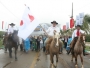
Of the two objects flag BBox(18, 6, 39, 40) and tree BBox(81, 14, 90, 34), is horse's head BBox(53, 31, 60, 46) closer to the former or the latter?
flag BBox(18, 6, 39, 40)

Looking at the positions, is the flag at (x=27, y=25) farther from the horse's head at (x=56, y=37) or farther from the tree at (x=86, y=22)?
the tree at (x=86, y=22)

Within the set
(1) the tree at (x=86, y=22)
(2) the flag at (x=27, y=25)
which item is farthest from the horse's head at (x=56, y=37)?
(1) the tree at (x=86, y=22)

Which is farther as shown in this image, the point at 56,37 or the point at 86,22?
the point at 86,22

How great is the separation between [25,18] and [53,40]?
2088 mm

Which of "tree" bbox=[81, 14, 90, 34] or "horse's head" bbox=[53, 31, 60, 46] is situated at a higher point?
"tree" bbox=[81, 14, 90, 34]

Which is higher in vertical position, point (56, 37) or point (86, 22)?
point (86, 22)

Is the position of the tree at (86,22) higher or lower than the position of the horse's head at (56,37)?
higher

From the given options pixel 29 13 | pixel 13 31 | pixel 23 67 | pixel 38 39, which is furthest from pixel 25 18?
pixel 38 39

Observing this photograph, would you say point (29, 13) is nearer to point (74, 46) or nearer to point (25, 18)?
point (25, 18)

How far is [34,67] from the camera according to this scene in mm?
12656

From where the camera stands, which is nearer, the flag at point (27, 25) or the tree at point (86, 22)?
the flag at point (27, 25)

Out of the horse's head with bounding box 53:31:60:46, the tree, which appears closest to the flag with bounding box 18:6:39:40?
the horse's head with bounding box 53:31:60:46

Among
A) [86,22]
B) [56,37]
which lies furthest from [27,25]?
[86,22]

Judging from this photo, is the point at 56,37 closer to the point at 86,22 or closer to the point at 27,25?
the point at 27,25
